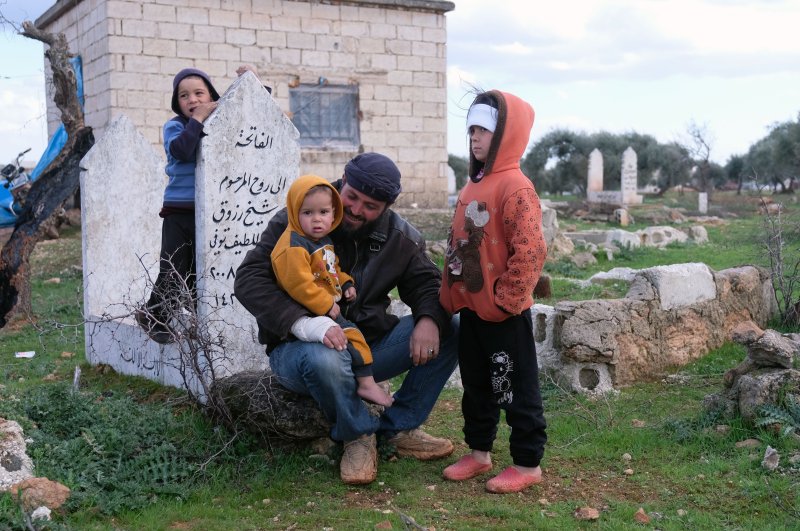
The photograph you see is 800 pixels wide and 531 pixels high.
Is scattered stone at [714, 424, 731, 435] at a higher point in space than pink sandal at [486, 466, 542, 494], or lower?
higher

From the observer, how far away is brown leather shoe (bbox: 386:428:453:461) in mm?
4250

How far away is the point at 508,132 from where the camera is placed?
3789 millimetres

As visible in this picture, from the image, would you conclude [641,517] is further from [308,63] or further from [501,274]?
[308,63]

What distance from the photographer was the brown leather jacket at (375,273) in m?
3.88

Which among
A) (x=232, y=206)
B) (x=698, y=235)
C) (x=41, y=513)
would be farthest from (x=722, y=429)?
(x=698, y=235)

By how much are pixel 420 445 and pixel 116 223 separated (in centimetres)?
334

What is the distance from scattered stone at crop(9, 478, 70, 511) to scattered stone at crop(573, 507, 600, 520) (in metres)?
2.17

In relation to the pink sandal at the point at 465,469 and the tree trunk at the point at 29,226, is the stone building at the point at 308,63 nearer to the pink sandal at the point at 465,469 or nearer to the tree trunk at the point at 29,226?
the tree trunk at the point at 29,226

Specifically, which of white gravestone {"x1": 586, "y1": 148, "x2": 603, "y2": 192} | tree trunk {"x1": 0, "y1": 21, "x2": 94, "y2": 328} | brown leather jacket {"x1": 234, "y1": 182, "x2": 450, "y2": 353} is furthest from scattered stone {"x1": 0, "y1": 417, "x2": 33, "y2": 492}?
white gravestone {"x1": 586, "y1": 148, "x2": 603, "y2": 192}

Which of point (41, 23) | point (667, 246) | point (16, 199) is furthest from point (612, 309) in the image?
point (41, 23)

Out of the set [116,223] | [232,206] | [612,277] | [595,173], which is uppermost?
[595,173]

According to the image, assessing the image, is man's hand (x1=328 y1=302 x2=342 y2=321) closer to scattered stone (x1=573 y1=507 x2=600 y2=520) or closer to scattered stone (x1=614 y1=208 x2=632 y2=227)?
scattered stone (x1=573 y1=507 x2=600 y2=520)

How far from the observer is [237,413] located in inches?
168

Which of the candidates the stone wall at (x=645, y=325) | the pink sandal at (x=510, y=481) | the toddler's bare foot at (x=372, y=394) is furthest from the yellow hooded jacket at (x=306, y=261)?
the stone wall at (x=645, y=325)
